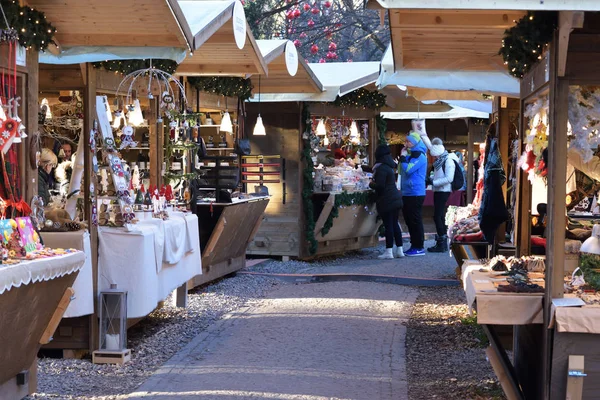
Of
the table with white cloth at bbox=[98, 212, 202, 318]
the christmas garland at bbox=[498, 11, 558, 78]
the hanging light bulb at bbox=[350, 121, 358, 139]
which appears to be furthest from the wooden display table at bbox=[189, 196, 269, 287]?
the christmas garland at bbox=[498, 11, 558, 78]

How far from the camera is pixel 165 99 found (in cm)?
1022

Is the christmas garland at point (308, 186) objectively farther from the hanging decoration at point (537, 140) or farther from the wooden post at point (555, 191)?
the wooden post at point (555, 191)

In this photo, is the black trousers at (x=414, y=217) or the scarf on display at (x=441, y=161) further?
the scarf on display at (x=441, y=161)

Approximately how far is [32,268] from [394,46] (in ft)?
12.4

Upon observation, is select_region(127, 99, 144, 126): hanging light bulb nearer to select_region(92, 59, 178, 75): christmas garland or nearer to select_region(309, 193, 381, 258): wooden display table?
select_region(92, 59, 178, 75): christmas garland

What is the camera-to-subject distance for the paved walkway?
22.3ft

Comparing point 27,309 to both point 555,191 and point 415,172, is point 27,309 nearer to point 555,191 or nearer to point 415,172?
point 555,191

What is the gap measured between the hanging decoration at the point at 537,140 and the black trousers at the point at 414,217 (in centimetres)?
892

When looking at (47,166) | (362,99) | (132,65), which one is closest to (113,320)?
(132,65)

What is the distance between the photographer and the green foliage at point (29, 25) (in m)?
6.34

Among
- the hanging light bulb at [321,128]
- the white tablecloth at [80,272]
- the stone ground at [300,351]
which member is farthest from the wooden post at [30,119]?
the hanging light bulb at [321,128]

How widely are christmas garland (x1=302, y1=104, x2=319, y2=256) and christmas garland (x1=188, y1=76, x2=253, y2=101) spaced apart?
1.39 metres

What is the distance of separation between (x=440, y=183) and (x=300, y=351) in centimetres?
843

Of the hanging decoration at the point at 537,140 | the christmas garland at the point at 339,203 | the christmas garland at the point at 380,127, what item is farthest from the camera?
the christmas garland at the point at 380,127
